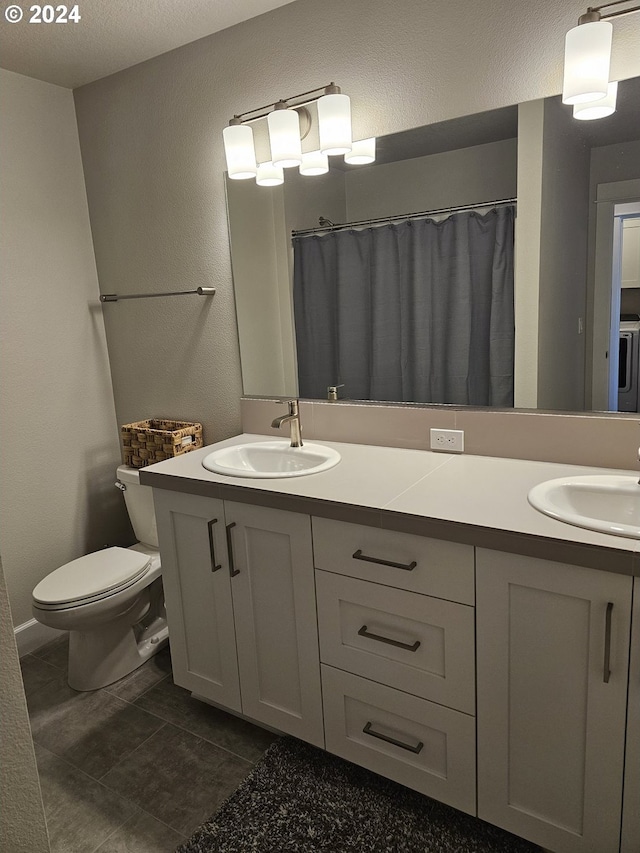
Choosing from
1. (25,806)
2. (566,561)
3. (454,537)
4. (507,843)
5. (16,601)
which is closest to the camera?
(25,806)

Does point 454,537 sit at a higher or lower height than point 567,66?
lower

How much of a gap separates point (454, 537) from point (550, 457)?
609mm

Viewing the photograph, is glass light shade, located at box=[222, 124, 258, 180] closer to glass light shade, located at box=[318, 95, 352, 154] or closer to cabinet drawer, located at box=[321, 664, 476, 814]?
glass light shade, located at box=[318, 95, 352, 154]

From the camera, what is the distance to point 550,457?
71.5 inches

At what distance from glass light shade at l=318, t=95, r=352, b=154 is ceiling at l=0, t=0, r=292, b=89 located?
44cm

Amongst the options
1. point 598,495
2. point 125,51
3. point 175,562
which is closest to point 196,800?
point 175,562

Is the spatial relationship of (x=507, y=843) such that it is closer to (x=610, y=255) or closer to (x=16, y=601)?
(x=610, y=255)

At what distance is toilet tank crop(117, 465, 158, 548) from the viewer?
254cm

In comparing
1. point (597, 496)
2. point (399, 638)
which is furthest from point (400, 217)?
point (399, 638)

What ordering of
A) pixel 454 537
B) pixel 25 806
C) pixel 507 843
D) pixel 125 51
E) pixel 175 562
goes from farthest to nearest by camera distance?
1. pixel 125 51
2. pixel 175 562
3. pixel 507 843
4. pixel 454 537
5. pixel 25 806

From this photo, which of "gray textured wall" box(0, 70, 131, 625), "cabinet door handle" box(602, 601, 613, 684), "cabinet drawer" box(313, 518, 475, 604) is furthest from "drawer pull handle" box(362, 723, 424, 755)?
"gray textured wall" box(0, 70, 131, 625)

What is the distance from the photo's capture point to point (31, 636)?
8.59 ft

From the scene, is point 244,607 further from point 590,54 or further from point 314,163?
point 590,54

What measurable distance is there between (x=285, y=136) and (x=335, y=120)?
199mm
